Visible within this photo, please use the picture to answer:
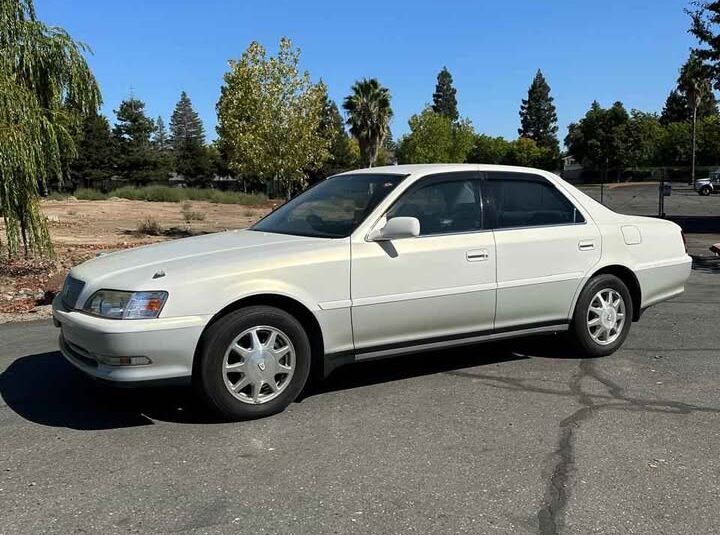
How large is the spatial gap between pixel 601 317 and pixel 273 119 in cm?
1581

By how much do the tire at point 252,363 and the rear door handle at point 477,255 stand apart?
142 centimetres

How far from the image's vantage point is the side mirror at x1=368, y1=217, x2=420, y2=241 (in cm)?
478

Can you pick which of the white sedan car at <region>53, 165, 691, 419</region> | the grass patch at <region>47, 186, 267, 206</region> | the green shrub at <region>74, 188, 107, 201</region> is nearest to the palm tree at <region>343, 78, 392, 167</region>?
the grass patch at <region>47, 186, 267, 206</region>

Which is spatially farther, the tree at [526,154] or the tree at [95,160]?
the tree at [526,154]

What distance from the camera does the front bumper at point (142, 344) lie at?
13.6 ft

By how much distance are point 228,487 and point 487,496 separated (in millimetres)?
1331

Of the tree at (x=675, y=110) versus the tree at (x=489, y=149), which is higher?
the tree at (x=675, y=110)

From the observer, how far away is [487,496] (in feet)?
11.5

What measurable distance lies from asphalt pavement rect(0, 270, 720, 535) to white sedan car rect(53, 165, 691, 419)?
0.39 meters

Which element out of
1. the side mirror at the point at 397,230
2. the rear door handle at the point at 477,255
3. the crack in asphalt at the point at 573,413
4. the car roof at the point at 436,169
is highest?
the car roof at the point at 436,169

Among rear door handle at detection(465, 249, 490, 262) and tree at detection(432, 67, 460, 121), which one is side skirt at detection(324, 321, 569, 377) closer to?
rear door handle at detection(465, 249, 490, 262)

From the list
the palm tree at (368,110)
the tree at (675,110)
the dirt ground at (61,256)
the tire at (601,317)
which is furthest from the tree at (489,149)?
the tire at (601,317)

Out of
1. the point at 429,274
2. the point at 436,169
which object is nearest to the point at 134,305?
the point at 429,274

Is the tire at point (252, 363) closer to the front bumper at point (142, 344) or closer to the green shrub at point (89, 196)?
the front bumper at point (142, 344)
